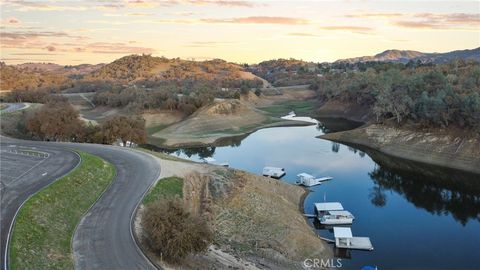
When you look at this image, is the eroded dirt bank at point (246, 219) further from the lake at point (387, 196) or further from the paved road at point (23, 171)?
the paved road at point (23, 171)

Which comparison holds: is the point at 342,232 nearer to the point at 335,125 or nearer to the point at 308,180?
the point at 308,180

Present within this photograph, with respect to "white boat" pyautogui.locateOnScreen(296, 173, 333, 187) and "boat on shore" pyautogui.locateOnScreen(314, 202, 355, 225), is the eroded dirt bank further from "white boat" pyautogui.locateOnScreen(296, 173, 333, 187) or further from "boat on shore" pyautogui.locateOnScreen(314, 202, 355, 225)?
"white boat" pyautogui.locateOnScreen(296, 173, 333, 187)

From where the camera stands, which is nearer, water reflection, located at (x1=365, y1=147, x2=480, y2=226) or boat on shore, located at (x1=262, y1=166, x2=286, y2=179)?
water reflection, located at (x1=365, y1=147, x2=480, y2=226)

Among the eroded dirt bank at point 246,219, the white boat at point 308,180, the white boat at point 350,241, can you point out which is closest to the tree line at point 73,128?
the eroded dirt bank at point 246,219

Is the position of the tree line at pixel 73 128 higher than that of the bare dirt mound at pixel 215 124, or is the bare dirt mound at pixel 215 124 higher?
the tree line at pixel 73 128

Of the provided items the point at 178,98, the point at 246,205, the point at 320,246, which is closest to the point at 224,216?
the point at 246,205

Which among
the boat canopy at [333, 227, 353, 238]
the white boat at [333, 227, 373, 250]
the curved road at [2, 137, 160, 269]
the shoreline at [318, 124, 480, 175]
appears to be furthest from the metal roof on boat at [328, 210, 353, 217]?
the shoreline at [318, 124, 480, 175]
